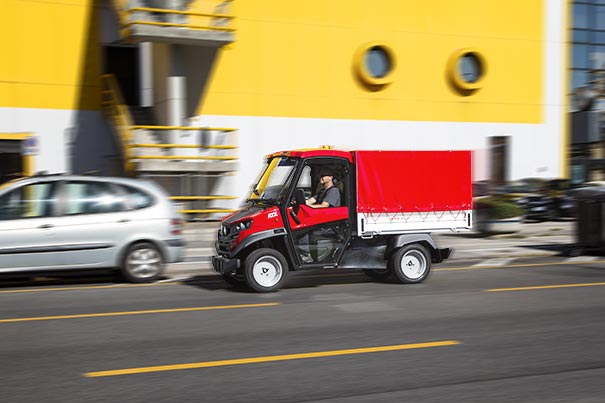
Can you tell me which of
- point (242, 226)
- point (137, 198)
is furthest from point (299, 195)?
point (137, 198)

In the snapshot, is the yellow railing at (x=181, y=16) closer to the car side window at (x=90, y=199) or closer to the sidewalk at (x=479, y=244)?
the sidewalk at (x=479, y=244)

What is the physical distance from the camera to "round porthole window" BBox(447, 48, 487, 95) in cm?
2559

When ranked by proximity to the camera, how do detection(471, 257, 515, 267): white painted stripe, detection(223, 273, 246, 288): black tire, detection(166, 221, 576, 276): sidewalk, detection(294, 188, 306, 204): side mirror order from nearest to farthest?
detection(294, 188, 306, 204): side mirror, detection(223, 273, 246, 288): black tire, detection(471, 257, 515, 267): white painted stripe, detection(166, 221, 576, 276): sidewalk

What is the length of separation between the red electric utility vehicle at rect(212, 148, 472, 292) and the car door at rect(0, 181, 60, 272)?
2.34 meters

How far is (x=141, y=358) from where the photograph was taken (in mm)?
6332

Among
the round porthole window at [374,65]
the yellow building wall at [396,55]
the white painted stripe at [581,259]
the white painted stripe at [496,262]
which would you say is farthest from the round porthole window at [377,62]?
the white painted stripe at [581,259]

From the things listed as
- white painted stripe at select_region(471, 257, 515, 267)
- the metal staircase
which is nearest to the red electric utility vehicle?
white painted stripe at select_region(471, 257, 515, 267)

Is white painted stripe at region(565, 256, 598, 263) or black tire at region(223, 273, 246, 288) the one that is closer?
black tire at region(223, 273, 246, 288)

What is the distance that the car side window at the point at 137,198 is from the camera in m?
11.1

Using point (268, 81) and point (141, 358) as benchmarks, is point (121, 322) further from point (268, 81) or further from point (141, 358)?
point (268, 81)

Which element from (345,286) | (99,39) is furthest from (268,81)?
(345,286)

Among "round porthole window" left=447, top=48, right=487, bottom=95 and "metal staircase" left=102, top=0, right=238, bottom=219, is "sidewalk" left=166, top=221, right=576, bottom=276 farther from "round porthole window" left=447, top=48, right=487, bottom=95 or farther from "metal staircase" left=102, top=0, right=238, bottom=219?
"round porthole window" left=447, top=48, right=487, bottom=95

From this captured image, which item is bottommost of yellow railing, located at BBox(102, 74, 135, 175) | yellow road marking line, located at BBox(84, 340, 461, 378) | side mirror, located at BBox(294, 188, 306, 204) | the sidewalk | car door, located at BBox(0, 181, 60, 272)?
the sidewalk

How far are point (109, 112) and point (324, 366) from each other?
1657 cm
